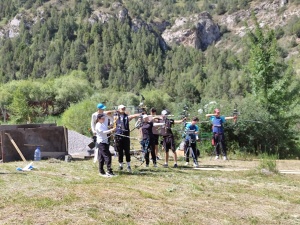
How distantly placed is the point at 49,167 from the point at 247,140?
1034 cm

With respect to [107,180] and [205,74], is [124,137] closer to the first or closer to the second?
[107,180]

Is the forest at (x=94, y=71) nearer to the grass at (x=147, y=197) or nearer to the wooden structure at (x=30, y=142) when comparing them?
the wooden structure at (x=30, y=142)

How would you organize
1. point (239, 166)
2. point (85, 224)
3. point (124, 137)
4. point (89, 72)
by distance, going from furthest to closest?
point (89, 72) < point (239, 166) < point (124, 137) < point (85, 224)

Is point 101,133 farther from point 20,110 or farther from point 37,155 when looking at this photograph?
point 20,110

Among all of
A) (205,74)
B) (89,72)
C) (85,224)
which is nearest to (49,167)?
(85,224)

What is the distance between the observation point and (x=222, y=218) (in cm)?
705

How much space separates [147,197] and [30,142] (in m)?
8.41

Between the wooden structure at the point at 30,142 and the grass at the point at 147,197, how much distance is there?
9.62 feet

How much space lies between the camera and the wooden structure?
48.2 ft

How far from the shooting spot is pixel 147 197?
8234 millimetres

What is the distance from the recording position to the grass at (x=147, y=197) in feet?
22.2

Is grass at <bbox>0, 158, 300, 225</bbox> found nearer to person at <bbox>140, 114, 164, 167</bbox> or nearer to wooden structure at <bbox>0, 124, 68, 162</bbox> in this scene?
person at <bbox>140, 114, 164, 167</bbox>

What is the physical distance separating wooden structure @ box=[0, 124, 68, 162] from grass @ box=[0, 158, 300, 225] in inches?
115

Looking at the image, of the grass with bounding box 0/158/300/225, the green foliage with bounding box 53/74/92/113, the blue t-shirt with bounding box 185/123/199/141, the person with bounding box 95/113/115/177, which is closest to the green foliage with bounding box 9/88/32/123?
the green foliage with bounding box 53/74/92/113
